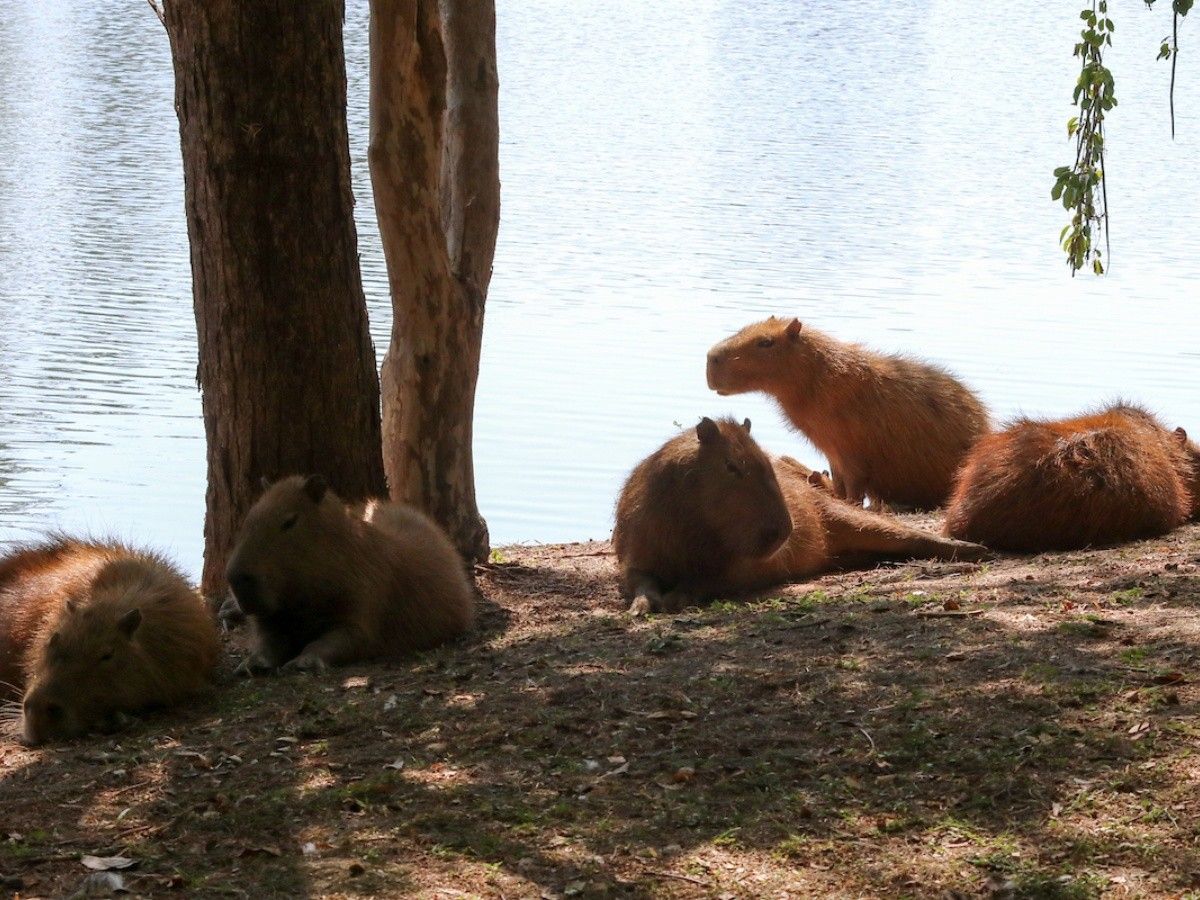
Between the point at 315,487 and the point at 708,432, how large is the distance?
6.39 feet

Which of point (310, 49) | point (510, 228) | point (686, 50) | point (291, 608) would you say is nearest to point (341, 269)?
point (310, 49)

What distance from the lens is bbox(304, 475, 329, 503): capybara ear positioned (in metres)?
5.53

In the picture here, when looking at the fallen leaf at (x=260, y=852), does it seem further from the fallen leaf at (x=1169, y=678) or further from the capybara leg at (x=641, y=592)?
the capybara leg at (x=641, y=592)

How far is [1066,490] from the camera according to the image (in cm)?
700

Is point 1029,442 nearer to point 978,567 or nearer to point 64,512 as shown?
point 978,567

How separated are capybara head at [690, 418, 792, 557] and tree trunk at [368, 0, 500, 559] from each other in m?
Result: 1.29

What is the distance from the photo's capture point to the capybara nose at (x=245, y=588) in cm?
543

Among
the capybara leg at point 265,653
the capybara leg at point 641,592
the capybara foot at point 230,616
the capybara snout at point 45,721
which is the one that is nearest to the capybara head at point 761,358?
the capybara leg at point 641,592

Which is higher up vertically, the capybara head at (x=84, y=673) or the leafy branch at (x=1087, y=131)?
the leafy branch at (x=1087, y=131)

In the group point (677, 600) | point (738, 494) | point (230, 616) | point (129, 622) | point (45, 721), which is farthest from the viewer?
point (738, 494)

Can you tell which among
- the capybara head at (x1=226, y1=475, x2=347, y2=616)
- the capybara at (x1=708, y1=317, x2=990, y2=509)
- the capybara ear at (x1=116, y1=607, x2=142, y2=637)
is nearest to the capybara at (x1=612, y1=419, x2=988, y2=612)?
the capybara head at (x1=226, y1=475, x2=347, y2=616)

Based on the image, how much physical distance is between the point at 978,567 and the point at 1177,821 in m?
3.24

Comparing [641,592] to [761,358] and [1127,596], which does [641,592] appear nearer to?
[1127,596]

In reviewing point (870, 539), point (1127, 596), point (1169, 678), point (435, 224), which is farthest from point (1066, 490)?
point (435, 224)
